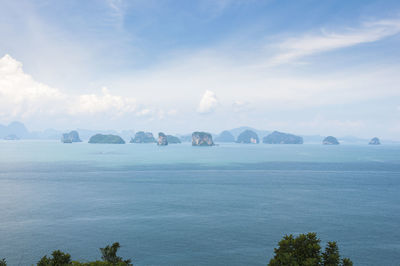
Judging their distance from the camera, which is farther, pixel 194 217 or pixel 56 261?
pixel 194 217

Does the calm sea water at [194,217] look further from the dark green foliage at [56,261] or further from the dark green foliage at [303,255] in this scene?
the dark green foliage at [56,261]

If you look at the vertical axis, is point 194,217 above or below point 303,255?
below

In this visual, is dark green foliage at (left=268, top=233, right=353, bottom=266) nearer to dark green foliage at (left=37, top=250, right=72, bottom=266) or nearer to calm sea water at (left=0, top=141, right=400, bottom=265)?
calm sea water at (left=0, top=141, right=400, bottom=265)

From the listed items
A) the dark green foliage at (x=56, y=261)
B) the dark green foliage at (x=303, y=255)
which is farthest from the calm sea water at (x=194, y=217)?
the dark green foliage at (x=56, y=261)

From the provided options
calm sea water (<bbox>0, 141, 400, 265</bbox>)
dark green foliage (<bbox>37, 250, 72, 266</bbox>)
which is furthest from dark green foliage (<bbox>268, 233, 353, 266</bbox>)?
dark green foliage (<bbox>37, 250, 72, 266</bbox>)

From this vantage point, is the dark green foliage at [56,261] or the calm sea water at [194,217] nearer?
the dark green foliage at [56,261]

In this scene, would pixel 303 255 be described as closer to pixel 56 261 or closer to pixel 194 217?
pixel 56 261

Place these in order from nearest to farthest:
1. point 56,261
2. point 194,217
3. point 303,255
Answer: point 303,255
point 56,261
point 194,217

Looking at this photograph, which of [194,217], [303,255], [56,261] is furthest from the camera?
[194,217]

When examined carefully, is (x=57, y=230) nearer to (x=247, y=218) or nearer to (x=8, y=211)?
(x=8, y=211)

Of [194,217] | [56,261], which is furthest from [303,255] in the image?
[194,217]

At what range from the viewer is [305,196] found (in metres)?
119

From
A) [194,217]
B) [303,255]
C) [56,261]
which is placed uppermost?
[303,255]

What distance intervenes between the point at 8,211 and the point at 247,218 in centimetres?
8064
